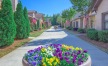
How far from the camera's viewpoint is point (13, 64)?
794 cm

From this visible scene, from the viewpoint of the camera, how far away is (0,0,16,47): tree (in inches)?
495

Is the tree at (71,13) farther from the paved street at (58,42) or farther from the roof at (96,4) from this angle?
the paved street at (58,42)

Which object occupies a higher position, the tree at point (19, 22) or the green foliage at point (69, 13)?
the green foliage at point (69, 13)

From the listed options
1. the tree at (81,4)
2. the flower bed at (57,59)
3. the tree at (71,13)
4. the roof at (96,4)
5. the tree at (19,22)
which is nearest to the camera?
the flower bed at (57,59)

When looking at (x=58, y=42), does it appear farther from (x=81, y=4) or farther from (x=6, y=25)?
(x=81, y=4)

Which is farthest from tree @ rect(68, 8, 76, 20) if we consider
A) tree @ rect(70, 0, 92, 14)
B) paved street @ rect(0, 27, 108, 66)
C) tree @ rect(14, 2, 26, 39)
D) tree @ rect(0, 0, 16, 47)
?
tree @ rect(0, 0, 16, 47)

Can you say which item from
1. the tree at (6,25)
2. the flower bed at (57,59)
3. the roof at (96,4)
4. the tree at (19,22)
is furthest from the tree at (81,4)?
the flower bed at (57,59)

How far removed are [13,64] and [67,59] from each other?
3798 millimetres

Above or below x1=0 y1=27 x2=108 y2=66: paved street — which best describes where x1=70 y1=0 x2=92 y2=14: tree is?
above

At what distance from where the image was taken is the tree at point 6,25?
12562 mm

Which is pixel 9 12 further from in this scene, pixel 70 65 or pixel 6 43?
pixel 70 65

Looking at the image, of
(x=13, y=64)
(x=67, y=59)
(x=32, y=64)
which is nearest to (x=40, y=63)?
(x=32, y=64)

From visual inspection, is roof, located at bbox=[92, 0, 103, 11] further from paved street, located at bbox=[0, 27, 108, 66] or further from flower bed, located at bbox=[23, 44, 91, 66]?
flower bed, located at bbox=[23, 44, 91, 66]

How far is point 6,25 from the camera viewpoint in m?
12.9
